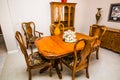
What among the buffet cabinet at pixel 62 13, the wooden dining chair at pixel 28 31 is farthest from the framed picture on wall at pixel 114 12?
the wooden dining chair at pixel 28 31

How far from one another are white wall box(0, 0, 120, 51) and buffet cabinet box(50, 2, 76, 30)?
0.32 metres

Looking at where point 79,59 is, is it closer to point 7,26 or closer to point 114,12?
point 7,26

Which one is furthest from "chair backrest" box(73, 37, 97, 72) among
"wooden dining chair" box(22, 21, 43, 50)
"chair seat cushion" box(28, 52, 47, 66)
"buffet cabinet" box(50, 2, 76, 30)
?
"buffet cabinet" box(50, 2, 76, 30)

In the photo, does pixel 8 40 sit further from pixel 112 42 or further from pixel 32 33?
pixel 112 42

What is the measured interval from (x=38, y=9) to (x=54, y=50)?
2205 mm

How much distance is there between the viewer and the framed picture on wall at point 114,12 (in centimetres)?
311

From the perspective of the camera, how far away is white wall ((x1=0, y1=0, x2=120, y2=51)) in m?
2.70

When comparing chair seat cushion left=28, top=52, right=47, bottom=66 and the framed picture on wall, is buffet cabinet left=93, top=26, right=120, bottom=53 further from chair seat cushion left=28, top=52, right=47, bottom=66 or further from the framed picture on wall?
chair seat cushion left=28, top=52, right=47, bottom=66

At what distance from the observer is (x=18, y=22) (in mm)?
3080

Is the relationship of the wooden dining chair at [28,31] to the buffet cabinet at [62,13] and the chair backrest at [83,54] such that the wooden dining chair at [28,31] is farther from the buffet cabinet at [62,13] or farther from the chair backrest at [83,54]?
the chair backrest at [83,54]

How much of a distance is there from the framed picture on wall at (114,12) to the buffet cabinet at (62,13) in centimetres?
134

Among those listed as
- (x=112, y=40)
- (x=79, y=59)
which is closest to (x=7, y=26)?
(x=79, y=59)

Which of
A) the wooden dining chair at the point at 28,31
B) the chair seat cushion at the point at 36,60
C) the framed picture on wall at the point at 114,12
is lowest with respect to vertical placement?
the chair seat cushion at the point at 36,60

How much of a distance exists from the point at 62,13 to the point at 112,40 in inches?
76.3
